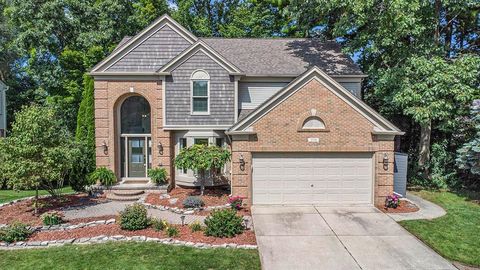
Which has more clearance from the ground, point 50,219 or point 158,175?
point 158,175

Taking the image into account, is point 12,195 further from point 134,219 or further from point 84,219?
point 134,219

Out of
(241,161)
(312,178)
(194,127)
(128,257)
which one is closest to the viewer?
(128,257)

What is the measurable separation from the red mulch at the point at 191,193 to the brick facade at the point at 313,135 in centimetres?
142

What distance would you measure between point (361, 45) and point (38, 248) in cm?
1749

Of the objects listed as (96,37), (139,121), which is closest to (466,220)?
(139,121)

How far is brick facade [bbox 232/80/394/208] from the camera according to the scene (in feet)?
38.6

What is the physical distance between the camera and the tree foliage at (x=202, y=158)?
1284 cm

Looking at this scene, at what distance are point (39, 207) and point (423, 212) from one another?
1558 cm

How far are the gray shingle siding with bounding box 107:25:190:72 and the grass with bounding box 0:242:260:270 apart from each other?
947cm

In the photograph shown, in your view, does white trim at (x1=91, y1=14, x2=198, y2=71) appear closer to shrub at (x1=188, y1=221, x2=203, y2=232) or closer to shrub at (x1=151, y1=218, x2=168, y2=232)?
shrub at (x1=151, y1=218, x2=168, y2=232)

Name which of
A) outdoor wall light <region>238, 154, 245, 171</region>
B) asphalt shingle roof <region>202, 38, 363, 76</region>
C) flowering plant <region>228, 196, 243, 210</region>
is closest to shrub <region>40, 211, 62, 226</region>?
flowering plant <region>228, 196, 243, 210</region>

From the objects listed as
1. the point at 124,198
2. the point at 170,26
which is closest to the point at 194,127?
the point at 124,198

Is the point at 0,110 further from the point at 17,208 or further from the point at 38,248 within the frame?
the point at 38,248

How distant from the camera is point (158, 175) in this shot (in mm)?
14430
